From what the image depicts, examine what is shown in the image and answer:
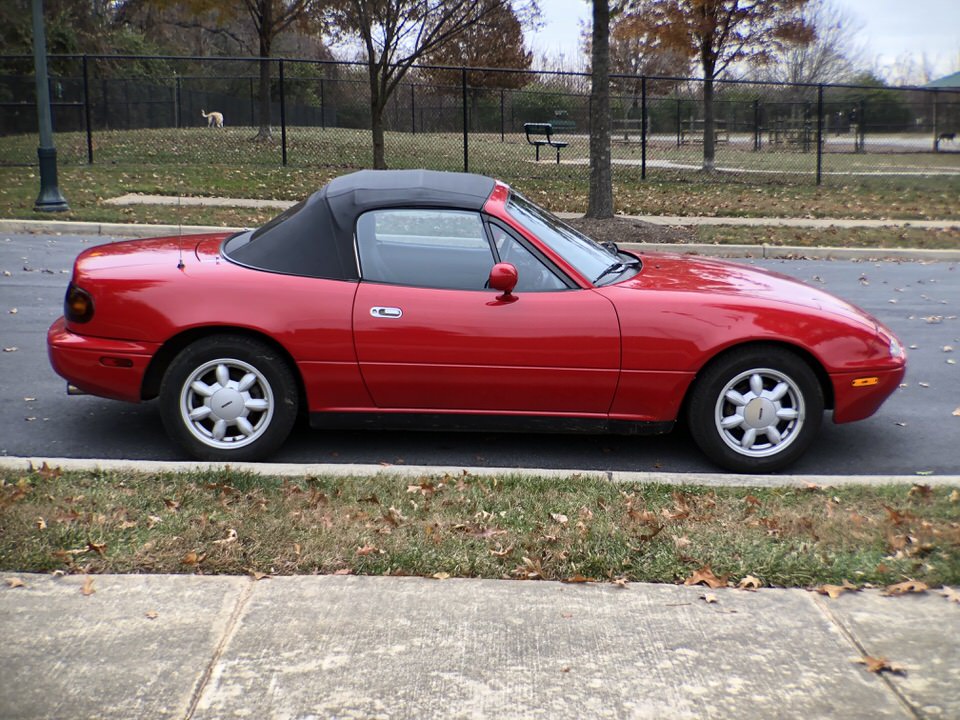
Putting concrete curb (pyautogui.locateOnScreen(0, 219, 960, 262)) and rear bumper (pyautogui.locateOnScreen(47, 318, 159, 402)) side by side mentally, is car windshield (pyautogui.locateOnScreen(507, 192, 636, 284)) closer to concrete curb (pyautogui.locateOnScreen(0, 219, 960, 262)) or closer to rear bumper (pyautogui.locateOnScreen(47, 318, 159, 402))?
rear bumper (pyautogui.locateOnScreen(47, 318, 159, 402))

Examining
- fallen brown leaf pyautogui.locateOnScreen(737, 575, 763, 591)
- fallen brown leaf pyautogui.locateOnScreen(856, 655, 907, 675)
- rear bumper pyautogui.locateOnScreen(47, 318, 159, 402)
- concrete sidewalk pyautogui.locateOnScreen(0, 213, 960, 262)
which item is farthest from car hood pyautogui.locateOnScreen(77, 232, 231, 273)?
concrete sidewalk pyautogui.locateOnScreen(0, 213, 960, 262)

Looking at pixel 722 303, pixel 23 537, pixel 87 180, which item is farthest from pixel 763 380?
pixel 87 180

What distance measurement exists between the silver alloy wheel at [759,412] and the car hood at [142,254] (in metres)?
2.97

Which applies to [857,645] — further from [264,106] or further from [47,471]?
[264,106]

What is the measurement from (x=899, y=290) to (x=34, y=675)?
9844 mm

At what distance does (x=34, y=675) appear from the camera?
3.49 m

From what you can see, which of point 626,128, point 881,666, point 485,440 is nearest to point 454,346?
point 485,440

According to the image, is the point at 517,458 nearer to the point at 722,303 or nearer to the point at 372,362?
the point at 372,362

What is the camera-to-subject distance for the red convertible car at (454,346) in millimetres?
5500

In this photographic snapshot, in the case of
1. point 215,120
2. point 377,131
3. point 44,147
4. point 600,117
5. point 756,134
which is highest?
point 215,120

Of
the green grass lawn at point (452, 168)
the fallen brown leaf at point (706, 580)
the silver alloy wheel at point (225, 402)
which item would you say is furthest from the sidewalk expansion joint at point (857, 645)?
the green grass lawn at point (452, 168)

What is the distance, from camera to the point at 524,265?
567 cm

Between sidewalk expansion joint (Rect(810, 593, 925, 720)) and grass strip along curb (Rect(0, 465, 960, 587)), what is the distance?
0.19 metres

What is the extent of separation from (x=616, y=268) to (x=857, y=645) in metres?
2.83
